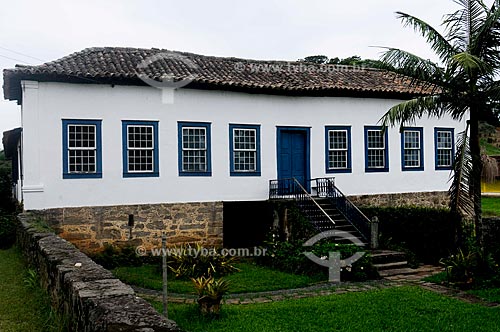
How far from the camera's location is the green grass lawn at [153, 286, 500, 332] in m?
7.88

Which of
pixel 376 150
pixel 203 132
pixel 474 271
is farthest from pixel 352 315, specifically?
pixel 376 150

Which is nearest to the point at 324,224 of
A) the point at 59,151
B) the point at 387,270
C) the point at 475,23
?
the point at 387,270

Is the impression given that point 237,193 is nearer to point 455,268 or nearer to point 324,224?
point 324,224

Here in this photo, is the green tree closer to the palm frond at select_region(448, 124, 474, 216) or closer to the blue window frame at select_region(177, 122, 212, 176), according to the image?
the blue window frame at select_region(177, 122, 212, 176)

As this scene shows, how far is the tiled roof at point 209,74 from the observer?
1391 centimetres

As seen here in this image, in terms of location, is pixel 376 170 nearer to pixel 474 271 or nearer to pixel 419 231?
pixel 419 231

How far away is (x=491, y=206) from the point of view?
26.1m

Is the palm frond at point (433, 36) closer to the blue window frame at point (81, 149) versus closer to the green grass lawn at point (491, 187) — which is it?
the blue window frame at point (81, 149)

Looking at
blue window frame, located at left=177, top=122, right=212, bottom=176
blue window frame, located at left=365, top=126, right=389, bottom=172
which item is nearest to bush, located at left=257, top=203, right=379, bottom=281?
A: blue window frame, located at left=177, top=122, right=212, bottom=176

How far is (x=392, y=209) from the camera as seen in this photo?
49.8 feet

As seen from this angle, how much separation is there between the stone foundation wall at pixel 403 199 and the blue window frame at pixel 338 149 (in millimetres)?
1114

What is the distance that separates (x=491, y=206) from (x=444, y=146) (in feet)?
28.1

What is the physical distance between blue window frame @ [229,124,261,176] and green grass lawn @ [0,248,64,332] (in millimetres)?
7144

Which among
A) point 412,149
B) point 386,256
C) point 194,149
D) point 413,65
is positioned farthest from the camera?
point 412,149
